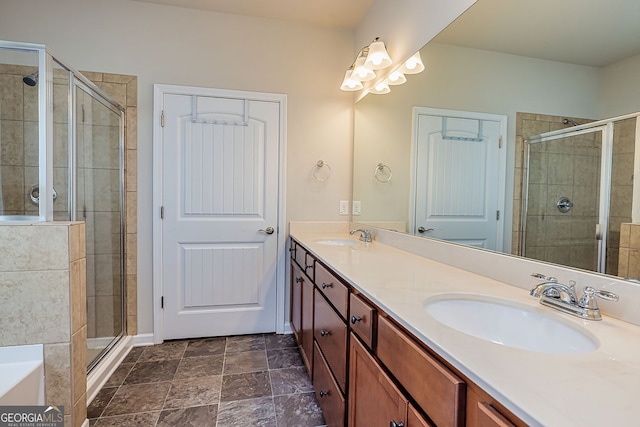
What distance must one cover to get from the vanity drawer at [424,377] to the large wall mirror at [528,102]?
0.60m

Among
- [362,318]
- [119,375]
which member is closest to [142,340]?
[119,375]

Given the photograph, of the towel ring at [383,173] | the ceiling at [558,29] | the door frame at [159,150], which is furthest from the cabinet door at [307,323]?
the ceiling at [558,29]

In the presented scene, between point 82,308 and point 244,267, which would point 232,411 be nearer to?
point 82,308

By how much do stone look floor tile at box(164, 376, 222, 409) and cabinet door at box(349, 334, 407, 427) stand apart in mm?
992

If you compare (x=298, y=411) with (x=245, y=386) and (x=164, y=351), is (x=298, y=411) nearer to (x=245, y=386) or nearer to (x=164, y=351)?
(x=245, y=386)

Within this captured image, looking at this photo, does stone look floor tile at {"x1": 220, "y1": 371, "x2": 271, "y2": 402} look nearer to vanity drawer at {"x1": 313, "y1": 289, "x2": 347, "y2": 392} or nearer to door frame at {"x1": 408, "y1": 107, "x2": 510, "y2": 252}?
vanity drawer at {"x1": 313, "y1": 289, "x2": 347, "y2": 392}

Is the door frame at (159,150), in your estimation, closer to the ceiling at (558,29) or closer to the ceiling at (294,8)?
the ceiling at (294,8)

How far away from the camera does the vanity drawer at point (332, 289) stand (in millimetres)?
1173

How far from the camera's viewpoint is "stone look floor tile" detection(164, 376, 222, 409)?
164cm

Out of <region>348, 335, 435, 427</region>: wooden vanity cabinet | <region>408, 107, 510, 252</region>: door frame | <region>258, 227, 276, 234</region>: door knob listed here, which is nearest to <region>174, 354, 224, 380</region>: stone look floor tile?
<region>258, 227, 276, 234</region>: door knob

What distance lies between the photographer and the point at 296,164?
254 cm

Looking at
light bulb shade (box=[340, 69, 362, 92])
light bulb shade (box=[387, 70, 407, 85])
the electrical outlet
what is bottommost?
the electrical outlet

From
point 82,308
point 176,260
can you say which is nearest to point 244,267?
point 176,260

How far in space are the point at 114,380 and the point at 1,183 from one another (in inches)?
53.8
